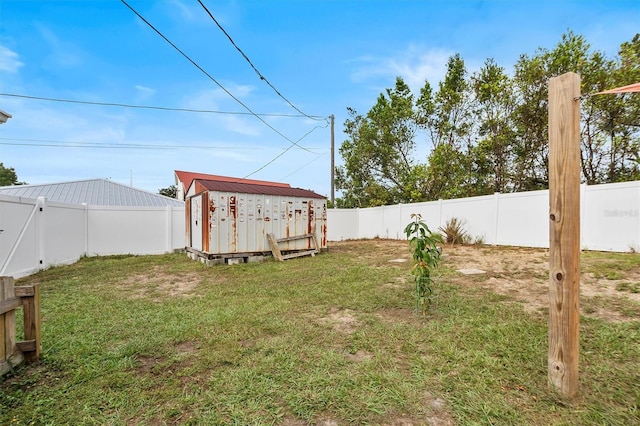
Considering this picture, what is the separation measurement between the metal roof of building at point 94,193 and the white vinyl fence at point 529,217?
11.5m

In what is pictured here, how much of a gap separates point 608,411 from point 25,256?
827cm

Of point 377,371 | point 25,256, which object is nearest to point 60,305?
point 25,256

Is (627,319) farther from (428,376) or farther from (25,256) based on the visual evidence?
(25,256)

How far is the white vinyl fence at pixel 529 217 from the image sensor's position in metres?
5.72

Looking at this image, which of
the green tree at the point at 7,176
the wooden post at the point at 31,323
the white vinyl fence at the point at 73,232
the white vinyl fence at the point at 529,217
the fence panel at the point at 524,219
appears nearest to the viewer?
the wooden post at the point at 31,323

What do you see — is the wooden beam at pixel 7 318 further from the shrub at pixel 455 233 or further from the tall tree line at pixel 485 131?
the tall tree line at pixel 485 131

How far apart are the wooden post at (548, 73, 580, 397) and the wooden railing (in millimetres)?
3491

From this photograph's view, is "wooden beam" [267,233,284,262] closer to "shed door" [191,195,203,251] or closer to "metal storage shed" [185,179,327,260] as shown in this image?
"metal storage shed" [185,179,327,260]

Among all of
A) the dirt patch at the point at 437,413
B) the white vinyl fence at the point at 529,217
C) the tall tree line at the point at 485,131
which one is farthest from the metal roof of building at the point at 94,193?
the dirt patch at the point at 437,413

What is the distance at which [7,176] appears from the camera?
81.4ft

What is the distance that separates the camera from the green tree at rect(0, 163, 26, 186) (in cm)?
2412

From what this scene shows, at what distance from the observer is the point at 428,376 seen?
6.11 feet

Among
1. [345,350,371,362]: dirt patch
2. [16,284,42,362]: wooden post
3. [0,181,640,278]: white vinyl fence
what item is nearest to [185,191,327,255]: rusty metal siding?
[0,181,640,278]: white vinyl fence

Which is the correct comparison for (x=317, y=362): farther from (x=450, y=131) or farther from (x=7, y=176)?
(x=7, y=176)
